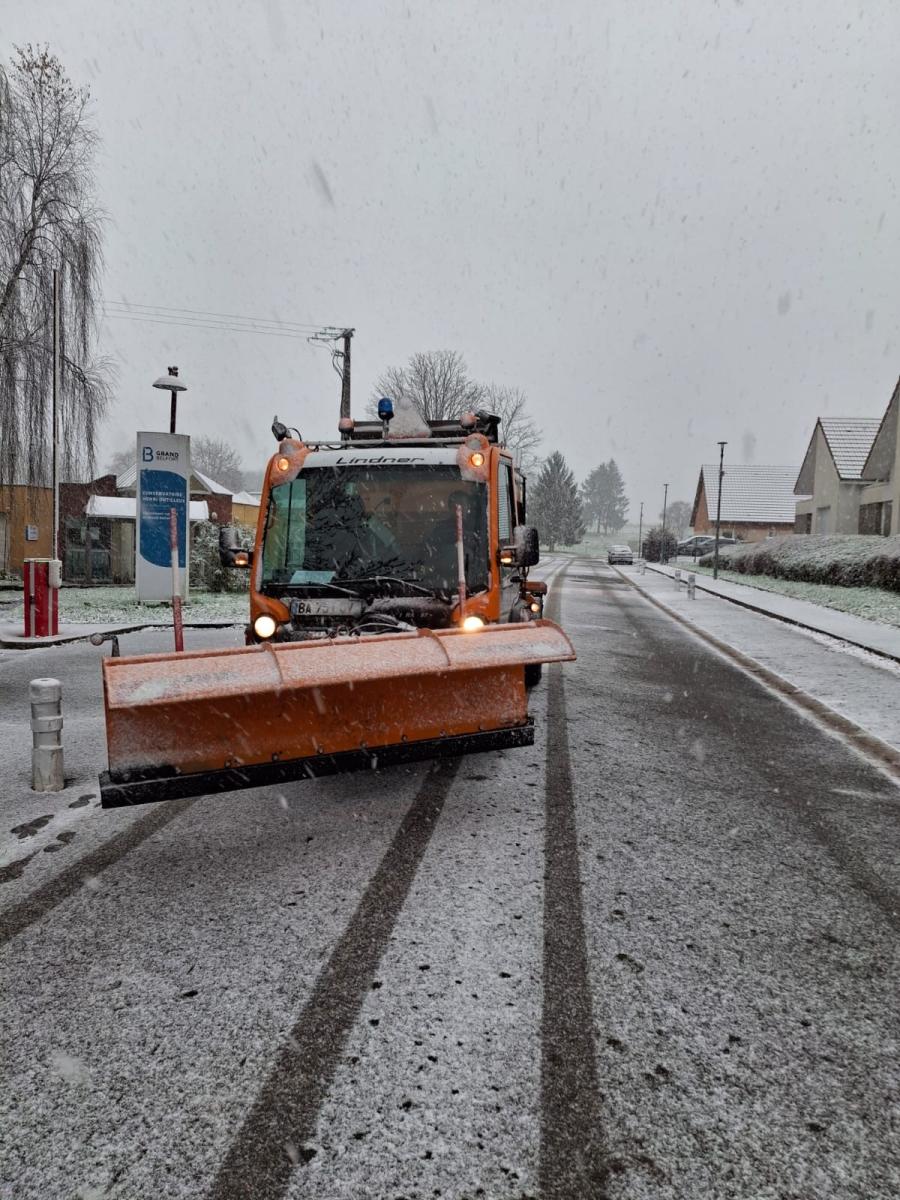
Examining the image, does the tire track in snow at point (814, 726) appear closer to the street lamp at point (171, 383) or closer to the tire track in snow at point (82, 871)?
the tire track in snow at point (82, 871)

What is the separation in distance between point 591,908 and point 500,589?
9.39 ft

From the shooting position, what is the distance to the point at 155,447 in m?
15.6

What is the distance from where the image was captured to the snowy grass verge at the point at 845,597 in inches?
700

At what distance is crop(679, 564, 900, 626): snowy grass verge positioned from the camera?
1778 centimetres

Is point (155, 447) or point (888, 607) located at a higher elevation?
point (155, 447)

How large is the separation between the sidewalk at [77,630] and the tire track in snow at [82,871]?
6806 millimetres

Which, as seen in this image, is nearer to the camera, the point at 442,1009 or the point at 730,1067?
the point at 730,1067

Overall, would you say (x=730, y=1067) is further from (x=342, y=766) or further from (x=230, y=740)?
(x=230, y=740)

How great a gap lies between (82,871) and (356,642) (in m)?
1.81

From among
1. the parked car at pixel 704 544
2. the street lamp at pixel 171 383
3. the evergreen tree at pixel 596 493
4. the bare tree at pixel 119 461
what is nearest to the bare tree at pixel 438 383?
the parked car at pixel 704 544

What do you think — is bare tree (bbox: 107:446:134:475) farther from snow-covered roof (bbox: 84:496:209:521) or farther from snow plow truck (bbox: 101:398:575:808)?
snow plow truck (bbox: 101:398:575:808)

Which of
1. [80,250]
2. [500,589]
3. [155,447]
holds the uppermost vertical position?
[80,250]

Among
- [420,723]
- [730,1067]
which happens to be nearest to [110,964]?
[420,723]

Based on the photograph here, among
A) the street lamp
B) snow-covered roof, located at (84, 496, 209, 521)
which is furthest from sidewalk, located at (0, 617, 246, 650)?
snow-covered roof, located at (84, 496, 209, 521)
